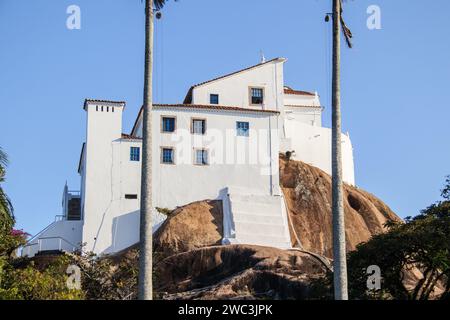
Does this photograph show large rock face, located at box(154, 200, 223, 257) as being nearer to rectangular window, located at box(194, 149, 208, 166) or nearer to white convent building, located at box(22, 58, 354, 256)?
white convent building, located at box(22, 58, 354, 256)

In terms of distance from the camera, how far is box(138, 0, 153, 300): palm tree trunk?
75.4ft

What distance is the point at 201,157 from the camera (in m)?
51.6

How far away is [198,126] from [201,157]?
2.05 m

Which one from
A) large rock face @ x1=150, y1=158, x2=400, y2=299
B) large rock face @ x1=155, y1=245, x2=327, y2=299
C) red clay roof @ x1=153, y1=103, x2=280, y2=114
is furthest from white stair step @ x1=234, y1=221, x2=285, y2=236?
red clay roof @ x1=153, y1=103, x2=280, y2=114

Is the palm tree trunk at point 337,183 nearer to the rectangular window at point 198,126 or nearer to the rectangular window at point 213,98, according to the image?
the rectangular window at point 198,126

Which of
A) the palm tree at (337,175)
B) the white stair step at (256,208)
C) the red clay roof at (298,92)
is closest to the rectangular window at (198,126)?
the white stair step at (256,208)

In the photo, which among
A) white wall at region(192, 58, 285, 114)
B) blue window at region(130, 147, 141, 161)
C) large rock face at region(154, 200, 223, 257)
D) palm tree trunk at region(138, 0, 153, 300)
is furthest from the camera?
white wall at region(192, 58, 285, 114)

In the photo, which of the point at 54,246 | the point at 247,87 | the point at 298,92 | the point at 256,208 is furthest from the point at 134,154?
the point at 298,92

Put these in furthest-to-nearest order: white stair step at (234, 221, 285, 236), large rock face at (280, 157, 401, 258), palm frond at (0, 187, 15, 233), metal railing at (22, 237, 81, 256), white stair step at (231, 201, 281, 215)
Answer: large rock face at (280, 157, 401, 258), white stair step at (231, 201, 281, 215), white stair step at (234, 221, 285, 236), metal railing at (22, 237, 81, 256), palm frond at (0, 187, 15, 233)

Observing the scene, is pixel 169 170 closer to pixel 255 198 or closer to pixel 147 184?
pixel 255 198

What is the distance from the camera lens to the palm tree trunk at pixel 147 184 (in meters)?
23.0

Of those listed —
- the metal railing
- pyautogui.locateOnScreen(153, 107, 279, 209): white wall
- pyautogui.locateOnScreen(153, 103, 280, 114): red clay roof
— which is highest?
pyautogui.locateOnScreen(153, 103, 280, 114): red clay roof

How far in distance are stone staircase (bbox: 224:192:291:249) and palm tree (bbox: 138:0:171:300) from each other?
76.6 feet
